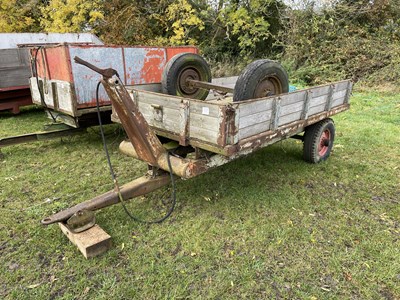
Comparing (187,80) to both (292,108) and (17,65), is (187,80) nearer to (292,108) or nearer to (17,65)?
(292,108)

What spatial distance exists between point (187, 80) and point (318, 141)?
2.05 m

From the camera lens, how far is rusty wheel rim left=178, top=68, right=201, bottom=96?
436cm

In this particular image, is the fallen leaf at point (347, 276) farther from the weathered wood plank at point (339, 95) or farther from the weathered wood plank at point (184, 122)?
the weathered wood plank at point (339, 95)

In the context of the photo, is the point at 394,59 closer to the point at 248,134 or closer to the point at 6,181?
the point at 248,134

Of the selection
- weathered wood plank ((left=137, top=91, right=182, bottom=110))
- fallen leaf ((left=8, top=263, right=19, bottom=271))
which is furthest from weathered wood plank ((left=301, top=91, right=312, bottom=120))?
fallen leaf ((left=8, top=263, right=19, bottom=271))

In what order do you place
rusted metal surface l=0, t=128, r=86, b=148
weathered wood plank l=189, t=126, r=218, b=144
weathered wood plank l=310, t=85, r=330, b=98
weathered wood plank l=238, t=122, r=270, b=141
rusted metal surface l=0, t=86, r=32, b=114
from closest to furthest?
weathered wood plank l=189, t=126, r=218, b=144
weathered wood plank l=238, t=122, r=270, b=141
weathered wood plank l=310, t=85, r=330, b=98
rusted metal surface l=0, t=128, r=86, b=148
rusted metal surface l=0, t=86, r=32, b=114

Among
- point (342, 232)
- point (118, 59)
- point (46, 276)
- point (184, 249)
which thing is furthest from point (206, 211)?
point (118, 59)

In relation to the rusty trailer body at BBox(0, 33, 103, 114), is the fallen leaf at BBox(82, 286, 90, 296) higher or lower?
lower

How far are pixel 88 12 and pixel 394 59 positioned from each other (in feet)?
38.0

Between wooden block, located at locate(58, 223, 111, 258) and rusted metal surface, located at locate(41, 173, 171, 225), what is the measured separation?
0.17m

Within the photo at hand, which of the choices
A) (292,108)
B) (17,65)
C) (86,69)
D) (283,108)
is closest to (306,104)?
(292,108)

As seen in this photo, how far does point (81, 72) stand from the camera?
4.56 metres

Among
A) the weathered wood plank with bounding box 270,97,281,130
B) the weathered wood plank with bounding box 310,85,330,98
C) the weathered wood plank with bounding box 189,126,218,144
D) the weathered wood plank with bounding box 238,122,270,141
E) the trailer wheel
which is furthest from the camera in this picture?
the trailer wheel

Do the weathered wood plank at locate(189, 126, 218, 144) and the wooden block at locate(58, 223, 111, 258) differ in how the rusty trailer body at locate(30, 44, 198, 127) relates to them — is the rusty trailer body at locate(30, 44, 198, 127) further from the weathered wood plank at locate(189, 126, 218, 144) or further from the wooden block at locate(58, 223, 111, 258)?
the weathered wood plank at locate(189, 126, 218, 144)
